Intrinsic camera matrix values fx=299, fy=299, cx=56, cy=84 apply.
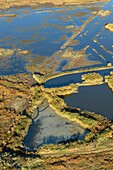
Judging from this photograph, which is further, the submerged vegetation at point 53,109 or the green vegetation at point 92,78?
the green vegetation at point 92,78

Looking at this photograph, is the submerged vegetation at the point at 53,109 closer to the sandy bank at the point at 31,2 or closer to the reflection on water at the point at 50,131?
the reflection on water at the point at 50,131

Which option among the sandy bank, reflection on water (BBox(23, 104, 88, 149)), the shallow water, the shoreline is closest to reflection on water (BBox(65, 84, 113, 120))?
reflection on water (BBox(23, 104, 88, 149))

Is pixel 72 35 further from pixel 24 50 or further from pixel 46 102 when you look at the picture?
pixel 46 102

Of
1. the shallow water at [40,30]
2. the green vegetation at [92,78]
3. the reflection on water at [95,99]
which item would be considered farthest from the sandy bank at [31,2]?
the reflection on water at [95,99]

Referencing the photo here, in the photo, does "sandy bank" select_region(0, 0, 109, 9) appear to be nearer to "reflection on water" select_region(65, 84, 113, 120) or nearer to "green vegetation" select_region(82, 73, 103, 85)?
"green vegetation" select_region(82, 73, 103, 85)

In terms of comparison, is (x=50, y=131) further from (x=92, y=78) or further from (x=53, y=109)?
(x=92, y=78)

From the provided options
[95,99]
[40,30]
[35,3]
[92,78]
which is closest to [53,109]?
A: [95,99]
